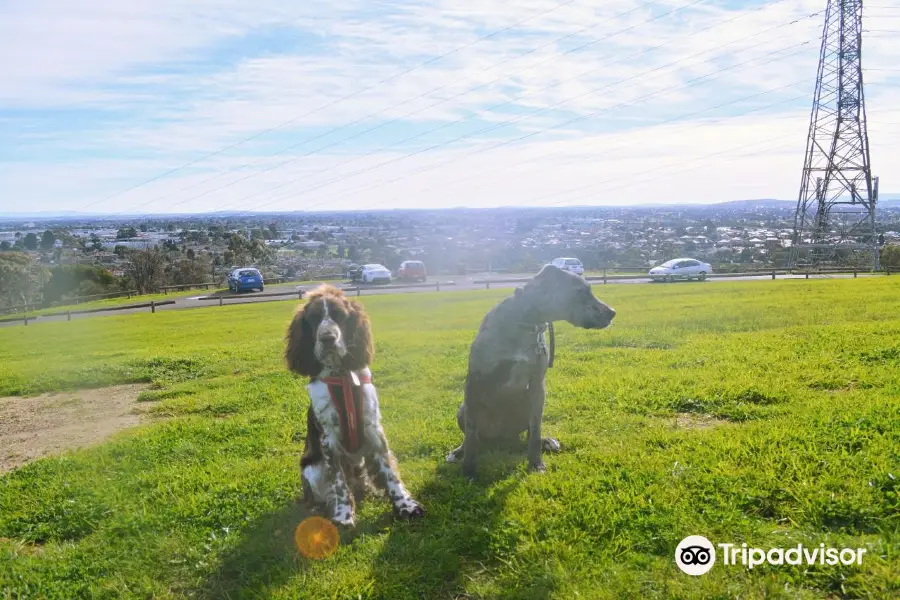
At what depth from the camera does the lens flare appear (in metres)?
4.45

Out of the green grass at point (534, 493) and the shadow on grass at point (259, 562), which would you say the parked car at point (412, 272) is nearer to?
the green grass at point (534, 493)

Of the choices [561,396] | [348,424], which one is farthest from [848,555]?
[561,396]

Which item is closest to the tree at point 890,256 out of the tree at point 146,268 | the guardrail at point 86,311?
the guardrail at point 86,311

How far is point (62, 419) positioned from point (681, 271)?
1374 inches

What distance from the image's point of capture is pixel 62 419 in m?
9.19

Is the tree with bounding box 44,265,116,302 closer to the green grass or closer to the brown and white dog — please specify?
the green grass

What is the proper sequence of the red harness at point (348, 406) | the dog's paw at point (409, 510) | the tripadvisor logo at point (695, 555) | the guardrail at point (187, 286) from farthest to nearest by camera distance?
the guardrail at point (187, 286) < the red harness at point (348, 406) < the dog's paw at point (409, 510) < the tripadvisor logo at point (695, 555)

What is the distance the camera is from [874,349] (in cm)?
948

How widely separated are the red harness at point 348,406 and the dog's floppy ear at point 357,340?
→ 125 millimetres

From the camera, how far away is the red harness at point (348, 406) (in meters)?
4.98

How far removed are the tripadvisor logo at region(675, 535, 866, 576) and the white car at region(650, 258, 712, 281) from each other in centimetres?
3566

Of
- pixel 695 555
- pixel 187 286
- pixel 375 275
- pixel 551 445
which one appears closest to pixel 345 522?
pixel 551 445

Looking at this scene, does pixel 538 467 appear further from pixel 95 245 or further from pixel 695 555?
pixel 95 245

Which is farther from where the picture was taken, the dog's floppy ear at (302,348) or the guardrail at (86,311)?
the guardrail at (86,311)
